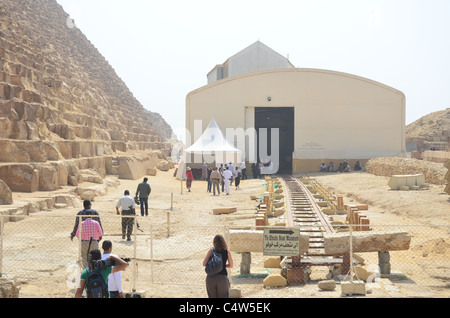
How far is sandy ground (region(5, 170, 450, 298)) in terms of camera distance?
9.34 metres

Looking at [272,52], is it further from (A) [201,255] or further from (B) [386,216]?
(A) [201,255]

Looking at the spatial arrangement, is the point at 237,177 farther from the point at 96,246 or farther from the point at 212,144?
the point at 96,246

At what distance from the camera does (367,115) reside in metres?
40.0

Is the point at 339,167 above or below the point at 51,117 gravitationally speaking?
below

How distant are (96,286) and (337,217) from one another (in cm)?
1200

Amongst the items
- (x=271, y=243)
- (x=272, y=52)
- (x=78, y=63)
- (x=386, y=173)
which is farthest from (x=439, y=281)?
(x=78, y=63)

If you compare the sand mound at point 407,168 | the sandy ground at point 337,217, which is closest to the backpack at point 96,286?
the sandy ground at point 337,217

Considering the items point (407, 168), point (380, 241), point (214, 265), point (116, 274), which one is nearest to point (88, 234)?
point (116, 274)

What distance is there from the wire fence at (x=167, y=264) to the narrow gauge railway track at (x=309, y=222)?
0.29 metres

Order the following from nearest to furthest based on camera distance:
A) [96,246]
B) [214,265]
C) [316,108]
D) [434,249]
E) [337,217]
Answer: [214,265], [96,246], [434,249], [337,217], [316,108]


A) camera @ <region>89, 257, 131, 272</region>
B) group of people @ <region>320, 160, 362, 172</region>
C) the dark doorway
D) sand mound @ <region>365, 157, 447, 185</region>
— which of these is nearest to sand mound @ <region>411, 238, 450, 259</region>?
camera @ <region>89, 257, 131, 272</region>

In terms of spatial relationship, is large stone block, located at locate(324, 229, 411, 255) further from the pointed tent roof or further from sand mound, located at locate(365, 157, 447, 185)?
the pointed tent roof

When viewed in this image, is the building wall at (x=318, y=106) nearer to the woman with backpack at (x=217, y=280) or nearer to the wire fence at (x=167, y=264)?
the wire fence at (x=167, y=264)

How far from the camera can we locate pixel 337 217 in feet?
58.0
